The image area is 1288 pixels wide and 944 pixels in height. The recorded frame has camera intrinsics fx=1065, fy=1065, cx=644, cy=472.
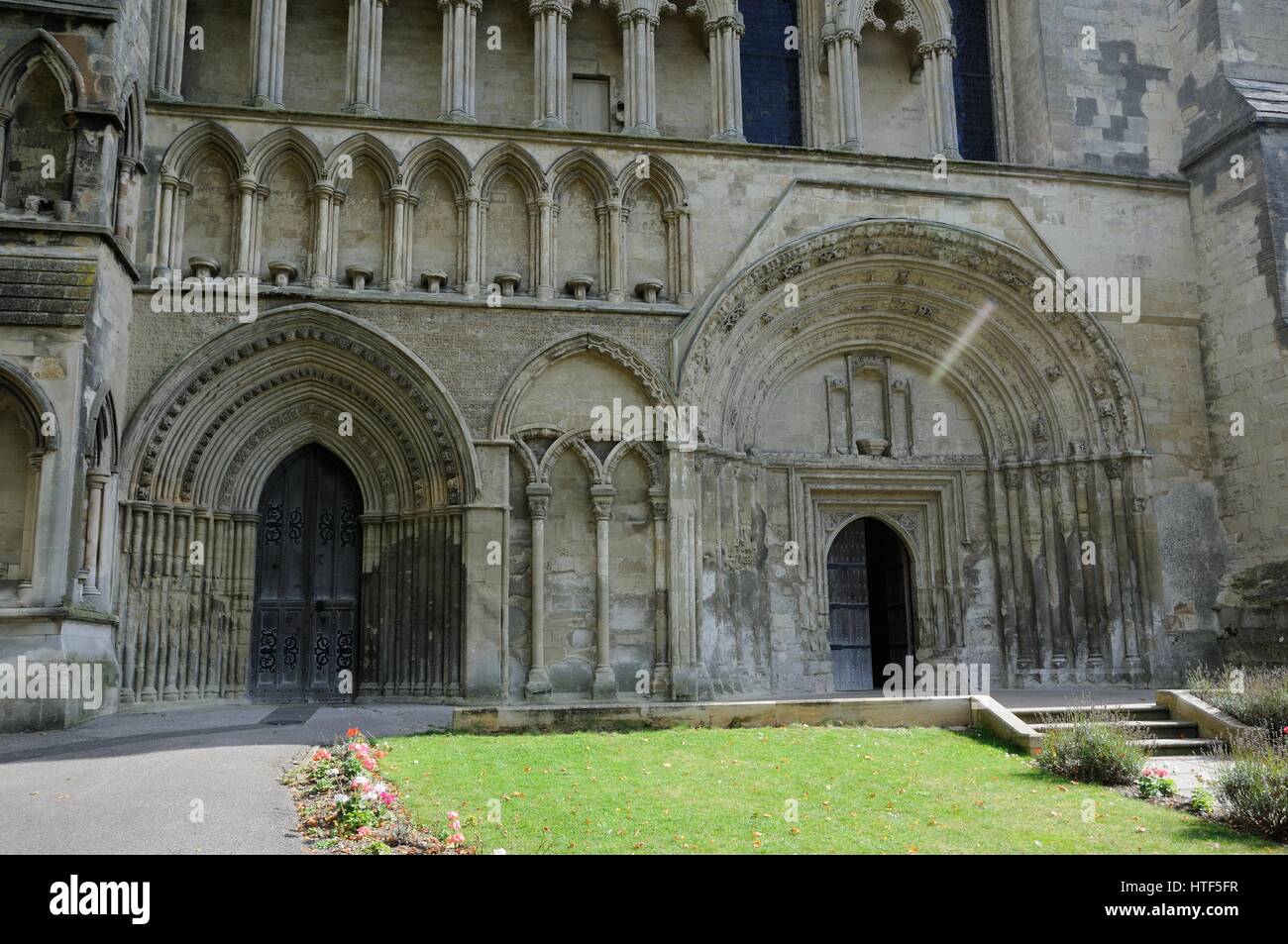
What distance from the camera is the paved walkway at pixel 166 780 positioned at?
6.12m

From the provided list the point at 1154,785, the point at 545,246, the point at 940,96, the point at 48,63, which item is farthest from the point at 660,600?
the point at 48,63

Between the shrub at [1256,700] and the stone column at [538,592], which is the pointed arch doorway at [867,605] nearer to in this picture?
the stone column at [538,592]

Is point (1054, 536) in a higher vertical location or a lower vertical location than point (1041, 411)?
lower

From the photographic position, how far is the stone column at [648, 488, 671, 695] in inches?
564

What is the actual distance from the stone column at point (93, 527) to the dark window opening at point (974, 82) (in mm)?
14821

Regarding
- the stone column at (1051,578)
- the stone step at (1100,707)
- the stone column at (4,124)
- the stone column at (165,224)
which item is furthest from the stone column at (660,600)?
the stone column at (4,124)

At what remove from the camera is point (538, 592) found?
14.2 m

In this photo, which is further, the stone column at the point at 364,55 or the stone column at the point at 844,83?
the stone column at the point at 844,83

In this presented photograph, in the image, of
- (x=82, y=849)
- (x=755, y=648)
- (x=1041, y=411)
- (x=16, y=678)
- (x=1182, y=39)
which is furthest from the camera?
(x=1182, y=39)

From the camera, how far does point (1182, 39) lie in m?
18.0

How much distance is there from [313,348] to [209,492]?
7.75ft

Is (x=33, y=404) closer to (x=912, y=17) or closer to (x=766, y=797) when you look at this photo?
(x=766, y=797)

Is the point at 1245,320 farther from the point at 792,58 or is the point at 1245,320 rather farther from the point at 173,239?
the point at 173,239
